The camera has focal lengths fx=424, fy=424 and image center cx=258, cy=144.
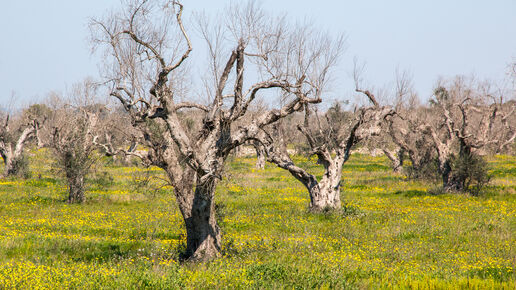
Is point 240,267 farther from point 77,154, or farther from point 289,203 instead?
point 77,154

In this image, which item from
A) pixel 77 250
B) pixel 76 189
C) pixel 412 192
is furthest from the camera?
pixel 412 192

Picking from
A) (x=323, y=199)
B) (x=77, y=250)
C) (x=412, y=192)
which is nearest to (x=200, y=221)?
Answer: (x=77, y=250)

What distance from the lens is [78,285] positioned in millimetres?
8492

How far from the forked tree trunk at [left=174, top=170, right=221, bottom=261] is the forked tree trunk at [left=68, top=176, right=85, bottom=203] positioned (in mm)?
12831

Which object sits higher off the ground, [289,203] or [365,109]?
[365,109]

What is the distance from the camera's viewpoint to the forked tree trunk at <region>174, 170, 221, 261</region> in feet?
35.1

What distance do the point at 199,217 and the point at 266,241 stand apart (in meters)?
3.33

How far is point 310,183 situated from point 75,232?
9.87m

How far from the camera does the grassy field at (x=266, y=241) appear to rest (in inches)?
356

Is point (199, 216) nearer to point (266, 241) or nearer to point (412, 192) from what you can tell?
point (266, 241)

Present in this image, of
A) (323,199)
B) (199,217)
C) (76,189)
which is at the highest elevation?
(199,217)

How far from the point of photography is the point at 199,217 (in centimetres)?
1083

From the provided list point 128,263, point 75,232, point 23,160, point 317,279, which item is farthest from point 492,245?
point 23,160

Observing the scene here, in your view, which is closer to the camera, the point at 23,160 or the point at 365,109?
the point at 365,109
